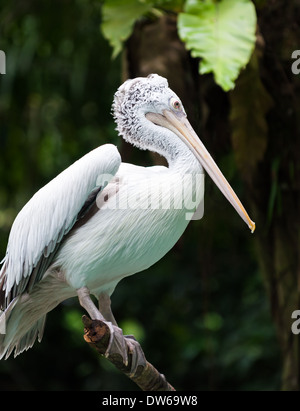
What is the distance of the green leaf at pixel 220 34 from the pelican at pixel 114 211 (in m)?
0.90

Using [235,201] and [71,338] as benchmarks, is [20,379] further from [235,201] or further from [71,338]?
[235,201]

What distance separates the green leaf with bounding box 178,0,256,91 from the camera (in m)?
3.83

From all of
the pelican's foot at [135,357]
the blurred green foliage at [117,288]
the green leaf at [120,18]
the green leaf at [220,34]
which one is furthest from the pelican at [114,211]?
the blurred green foliage at [117,288]

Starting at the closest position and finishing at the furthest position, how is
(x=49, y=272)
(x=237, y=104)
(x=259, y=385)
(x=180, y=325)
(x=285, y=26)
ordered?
(x=49, y=272), (x=237, y=104), (x=285, y=26), (x=259, y=385), (x=180, y=325)

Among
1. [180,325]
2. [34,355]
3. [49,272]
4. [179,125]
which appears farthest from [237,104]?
[34,355]

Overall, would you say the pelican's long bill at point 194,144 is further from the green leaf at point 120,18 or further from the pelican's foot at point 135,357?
the green leaf at point 120,18

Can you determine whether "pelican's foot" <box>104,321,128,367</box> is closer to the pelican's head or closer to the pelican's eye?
the pelican's head

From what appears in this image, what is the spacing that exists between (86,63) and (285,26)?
2410mm

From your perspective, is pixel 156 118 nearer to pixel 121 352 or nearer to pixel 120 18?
pixel 121 352

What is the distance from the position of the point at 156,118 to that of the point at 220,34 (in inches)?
46.8

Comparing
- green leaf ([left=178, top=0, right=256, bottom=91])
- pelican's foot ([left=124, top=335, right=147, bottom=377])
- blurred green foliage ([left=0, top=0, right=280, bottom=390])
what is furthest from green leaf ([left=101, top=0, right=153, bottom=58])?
blurred green foliage ([left=0, top=0, right=280, bottom=390])

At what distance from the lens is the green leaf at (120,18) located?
4.29 metres

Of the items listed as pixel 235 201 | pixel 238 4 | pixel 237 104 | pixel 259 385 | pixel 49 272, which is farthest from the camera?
pixel 259 385

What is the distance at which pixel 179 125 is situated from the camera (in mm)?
2986
